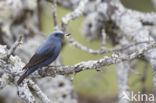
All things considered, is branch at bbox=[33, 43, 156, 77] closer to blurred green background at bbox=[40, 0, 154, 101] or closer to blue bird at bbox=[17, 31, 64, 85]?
blue bird at bbox=[17, 31, 64, 85]

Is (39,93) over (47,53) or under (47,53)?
under

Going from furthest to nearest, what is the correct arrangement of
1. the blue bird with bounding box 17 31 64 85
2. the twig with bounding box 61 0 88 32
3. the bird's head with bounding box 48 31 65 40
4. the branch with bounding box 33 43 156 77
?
the twig with bounding box 61 0 88 32 < the bird's head with bounding box 48 31 65 40 < the blue bird with bounding box 17 31 64 85 < the branch with bounding box 33 43 156 77

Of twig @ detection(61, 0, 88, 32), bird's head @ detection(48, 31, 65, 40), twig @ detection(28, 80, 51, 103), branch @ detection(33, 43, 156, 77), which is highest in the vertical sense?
twig @ detection(61, 0, 88, 32)

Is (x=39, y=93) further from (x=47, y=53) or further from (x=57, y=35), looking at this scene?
(x=57, y=35)

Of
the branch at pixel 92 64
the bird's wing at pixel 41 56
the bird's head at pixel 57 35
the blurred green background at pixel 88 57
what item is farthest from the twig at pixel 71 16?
the blurred green background at pixel 88 57

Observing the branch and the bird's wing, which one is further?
the bird's wing

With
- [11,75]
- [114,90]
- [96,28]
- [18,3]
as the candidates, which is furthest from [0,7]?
[114,90]

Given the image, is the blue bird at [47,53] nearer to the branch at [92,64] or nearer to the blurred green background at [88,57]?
the branch at [92,64]

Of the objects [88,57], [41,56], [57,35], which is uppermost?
[88,57]

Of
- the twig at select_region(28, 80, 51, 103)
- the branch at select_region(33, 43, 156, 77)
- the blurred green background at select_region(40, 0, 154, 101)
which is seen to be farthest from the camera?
the blurred green background at select_region(40, 0, 154, 101)

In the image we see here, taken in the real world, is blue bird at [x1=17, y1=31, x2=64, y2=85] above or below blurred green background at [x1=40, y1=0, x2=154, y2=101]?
below

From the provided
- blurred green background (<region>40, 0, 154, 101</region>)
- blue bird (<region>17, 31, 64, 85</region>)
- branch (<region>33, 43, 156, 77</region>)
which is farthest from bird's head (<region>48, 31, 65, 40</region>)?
blurred green background (<region>40, 0, 154, 101</region>)

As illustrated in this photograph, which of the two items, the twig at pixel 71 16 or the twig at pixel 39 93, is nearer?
the twig at pixel 39 93

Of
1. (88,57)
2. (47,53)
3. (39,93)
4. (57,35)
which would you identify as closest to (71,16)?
(57,35)
